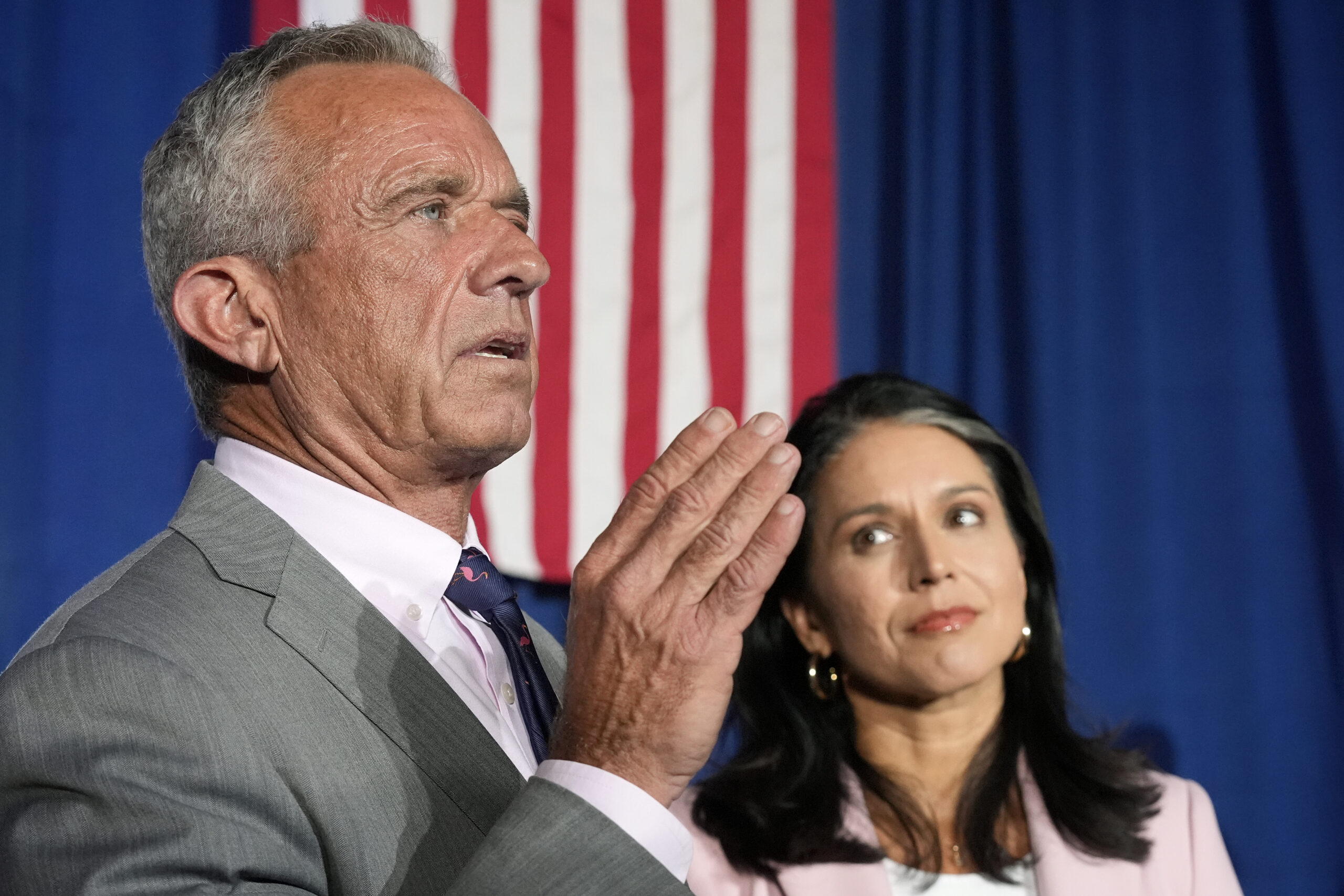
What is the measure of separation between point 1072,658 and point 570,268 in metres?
1.34

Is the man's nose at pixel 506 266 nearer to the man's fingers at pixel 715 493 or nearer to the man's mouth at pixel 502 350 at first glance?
the man's mouth at pixel 502 350

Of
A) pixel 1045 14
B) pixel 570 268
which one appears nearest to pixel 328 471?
pixel 570 268

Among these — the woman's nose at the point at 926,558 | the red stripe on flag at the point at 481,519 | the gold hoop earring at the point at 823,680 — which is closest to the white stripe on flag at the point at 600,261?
the red stripe on flag at the point at 481,519

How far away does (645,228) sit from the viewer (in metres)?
2.52

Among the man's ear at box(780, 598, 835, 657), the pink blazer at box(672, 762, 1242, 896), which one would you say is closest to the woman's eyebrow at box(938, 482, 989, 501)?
the man's ear at box(780, 598, 835, 657)

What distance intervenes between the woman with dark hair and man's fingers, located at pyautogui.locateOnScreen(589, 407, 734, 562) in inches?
38.8

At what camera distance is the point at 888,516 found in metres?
1.94

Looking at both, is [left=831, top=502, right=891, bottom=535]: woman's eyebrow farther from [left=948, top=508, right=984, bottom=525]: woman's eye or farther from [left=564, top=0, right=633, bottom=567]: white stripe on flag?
[left=564, top=0, right=633, bottom=567]: white stripe on flag

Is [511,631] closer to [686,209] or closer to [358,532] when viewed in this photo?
[358,532]

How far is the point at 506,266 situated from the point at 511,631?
36cm

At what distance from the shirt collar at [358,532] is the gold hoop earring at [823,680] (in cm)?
93

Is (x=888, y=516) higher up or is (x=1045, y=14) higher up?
(x=1045, y=14)

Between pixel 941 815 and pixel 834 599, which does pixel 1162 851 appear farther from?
pixel 834 599

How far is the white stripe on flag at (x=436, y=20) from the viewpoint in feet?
7.52
